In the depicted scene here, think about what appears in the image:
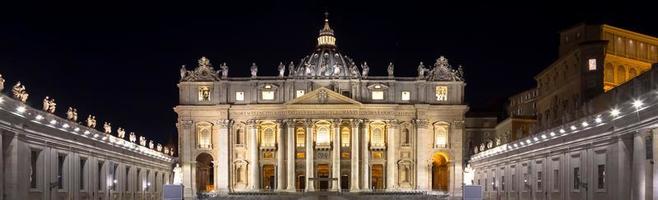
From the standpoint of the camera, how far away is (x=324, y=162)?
431 ft

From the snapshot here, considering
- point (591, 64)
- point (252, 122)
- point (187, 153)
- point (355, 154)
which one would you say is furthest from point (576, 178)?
point (187, 153)

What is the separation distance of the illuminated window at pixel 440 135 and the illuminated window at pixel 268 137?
22.9 m

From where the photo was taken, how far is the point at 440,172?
139 metres

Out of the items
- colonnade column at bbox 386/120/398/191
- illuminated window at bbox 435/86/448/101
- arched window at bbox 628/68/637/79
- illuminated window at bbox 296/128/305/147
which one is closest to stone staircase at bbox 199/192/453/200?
colonnade column at bbox 386/120/398/191

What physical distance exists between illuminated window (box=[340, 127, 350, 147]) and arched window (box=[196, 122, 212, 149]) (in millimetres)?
18291

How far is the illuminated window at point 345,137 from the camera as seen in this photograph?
13112 centimetres

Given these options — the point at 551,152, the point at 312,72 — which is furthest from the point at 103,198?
the point at 312,72

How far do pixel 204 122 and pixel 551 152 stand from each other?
234 ft

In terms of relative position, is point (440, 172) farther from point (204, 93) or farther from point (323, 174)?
point (204, 93)

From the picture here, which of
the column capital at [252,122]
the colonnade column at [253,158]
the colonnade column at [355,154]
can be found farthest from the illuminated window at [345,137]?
the column capital at [252,122]

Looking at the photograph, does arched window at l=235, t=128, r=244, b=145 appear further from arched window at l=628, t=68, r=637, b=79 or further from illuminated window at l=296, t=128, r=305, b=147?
arched window at l=628, t=68, r=637, b=79

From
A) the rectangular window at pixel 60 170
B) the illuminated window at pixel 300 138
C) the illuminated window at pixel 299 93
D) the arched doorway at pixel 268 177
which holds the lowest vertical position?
the arched doorway at pixel 268 177

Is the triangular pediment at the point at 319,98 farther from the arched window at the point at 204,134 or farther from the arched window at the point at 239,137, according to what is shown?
the arched window at the point at 204,134

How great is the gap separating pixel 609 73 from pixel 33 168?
191 feet
